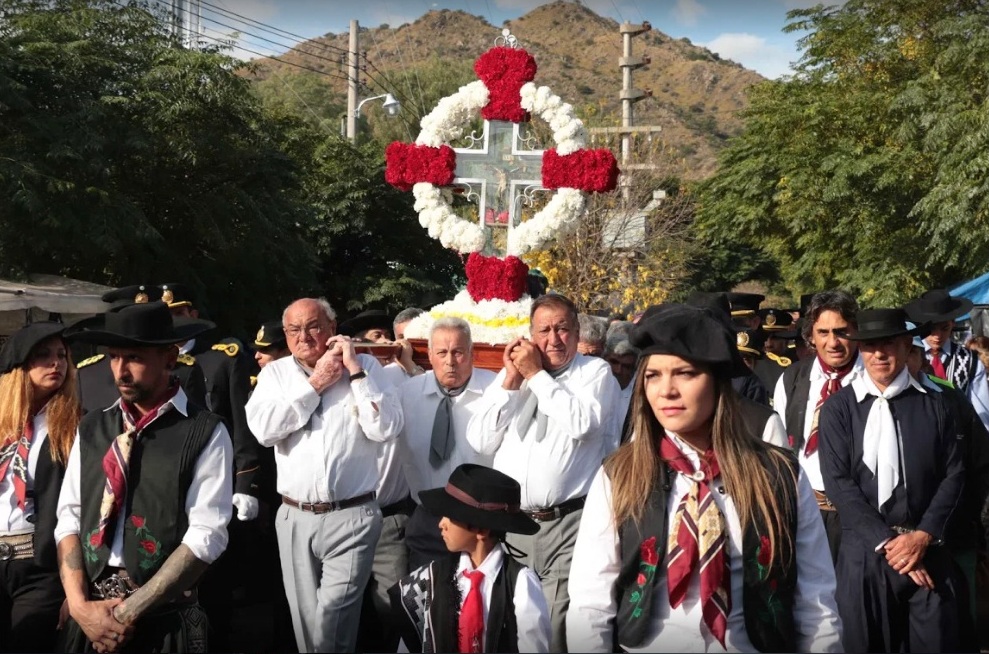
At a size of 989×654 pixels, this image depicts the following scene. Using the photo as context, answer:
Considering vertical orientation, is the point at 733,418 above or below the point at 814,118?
below

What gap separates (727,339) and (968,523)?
3.08 metres

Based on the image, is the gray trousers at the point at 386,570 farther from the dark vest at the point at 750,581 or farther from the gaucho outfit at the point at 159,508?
the dark vest at the point at 750,581

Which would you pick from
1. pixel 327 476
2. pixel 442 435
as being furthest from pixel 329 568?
pixel 442 435

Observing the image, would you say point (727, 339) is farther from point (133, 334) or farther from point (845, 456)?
point (845, 456)

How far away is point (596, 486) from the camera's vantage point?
10.6ft

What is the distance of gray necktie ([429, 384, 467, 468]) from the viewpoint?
21.2 feet

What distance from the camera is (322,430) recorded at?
237 inches

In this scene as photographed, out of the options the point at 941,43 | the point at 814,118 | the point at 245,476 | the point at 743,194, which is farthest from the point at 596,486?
the point at 743,194

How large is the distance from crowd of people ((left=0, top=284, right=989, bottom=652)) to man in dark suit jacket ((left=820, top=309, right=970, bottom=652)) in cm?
1

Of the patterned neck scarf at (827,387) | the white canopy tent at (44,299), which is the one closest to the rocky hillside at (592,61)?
the white canopy tent at (44,299)

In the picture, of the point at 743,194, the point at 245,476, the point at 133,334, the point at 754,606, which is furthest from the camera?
the point at 743,194

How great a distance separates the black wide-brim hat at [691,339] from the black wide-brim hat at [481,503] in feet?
3.78

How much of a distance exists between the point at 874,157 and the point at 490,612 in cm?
2034

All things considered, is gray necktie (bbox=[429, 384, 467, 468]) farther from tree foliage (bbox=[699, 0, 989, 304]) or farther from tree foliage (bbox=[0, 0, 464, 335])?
tree foliage (bbox=[699, 0, 989, 304])
